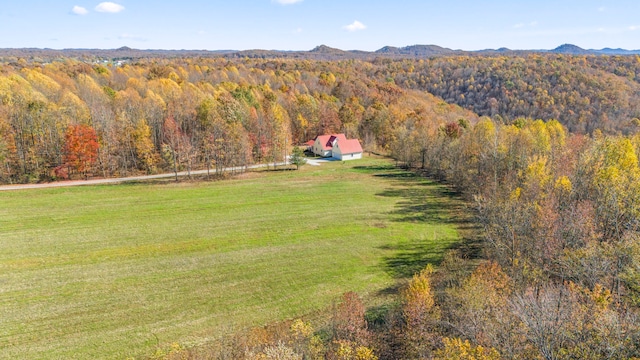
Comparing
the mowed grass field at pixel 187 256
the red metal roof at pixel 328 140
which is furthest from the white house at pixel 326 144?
the mowed grass field at pixel 187 256

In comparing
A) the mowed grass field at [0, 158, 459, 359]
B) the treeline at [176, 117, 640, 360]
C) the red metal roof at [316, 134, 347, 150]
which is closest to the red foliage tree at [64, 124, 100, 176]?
the mowed grass field at [0, 158, 459, 359]

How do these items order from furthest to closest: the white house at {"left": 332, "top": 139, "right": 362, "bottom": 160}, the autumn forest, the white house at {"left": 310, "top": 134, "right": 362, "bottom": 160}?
the white house at {"left": 310, "top": 134, "right": 362, "bottom": 160} → the white house at {"left": 332, "top": 139, "right": 362, "bottom": 160} → the autumn forest

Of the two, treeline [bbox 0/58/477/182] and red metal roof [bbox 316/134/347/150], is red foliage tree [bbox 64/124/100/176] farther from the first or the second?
red metal roof [bbox 316/134/347/150]

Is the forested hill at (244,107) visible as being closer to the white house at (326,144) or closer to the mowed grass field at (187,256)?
the white house at (326,144)

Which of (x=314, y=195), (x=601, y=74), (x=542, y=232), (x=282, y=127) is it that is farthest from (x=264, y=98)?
(x=601, y=74)

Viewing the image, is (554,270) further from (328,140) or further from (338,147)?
(328,140)

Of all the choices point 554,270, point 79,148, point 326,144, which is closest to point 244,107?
point 326,144

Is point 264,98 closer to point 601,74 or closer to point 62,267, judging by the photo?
point 62,267
